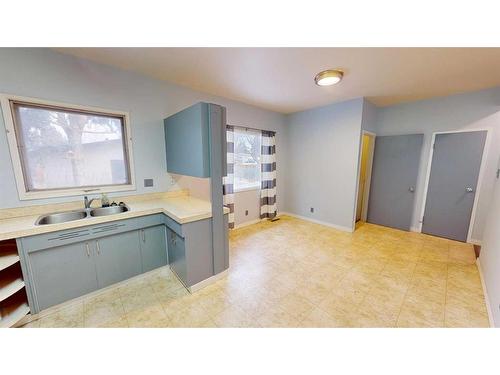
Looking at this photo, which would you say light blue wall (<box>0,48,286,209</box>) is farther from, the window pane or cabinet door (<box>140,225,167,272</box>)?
cabinet door (<box>140,225,167,272</box>)

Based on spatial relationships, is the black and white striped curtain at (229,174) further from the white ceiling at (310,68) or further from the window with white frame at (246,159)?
the white ceiling at (310,68)

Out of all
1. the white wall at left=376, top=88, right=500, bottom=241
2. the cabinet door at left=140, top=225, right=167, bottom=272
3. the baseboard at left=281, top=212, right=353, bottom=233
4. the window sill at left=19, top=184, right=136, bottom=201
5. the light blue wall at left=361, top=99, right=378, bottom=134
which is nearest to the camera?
the window sill at left=19, top=184, right=136, bottom=201

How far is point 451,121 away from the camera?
2932 millimetres

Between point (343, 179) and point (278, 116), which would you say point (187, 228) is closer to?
point (343, 179)

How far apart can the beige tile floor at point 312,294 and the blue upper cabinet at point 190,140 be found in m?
1.26

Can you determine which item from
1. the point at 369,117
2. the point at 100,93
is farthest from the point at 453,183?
the point at 100,93

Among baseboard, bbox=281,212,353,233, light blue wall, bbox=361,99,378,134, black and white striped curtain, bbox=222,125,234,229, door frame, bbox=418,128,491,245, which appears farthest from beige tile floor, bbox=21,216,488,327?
light blue wall, bbox=361,99,378,134

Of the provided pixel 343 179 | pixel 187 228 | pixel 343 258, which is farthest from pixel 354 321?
pixel 343 179

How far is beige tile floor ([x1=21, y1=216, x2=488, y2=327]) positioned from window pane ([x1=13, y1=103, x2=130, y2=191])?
48.7 inches

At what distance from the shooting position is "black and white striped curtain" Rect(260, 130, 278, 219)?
12.4 ft

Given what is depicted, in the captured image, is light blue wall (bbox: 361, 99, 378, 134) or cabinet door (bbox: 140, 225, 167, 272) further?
light blue wall (bbox: 361, 99, 378, 134)

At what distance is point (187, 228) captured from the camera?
1.79m

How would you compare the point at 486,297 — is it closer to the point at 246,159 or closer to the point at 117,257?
the point at 246,159
